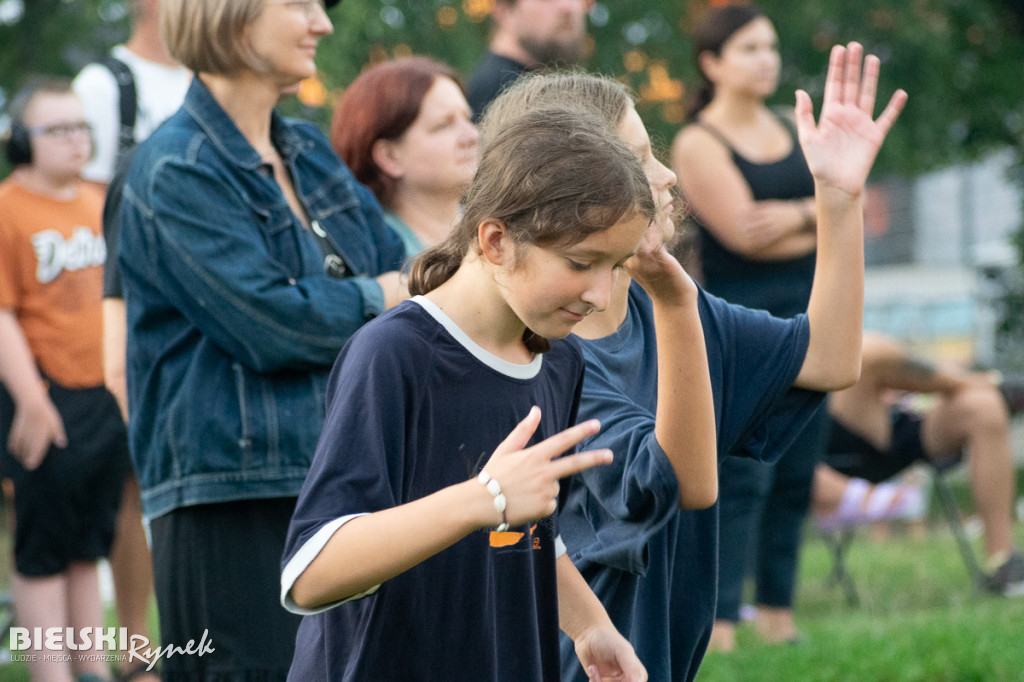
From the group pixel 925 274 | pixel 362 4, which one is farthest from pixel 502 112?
pixel 925 274

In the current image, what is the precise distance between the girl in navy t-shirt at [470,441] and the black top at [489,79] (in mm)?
2226

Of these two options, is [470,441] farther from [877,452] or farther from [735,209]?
[877,452]

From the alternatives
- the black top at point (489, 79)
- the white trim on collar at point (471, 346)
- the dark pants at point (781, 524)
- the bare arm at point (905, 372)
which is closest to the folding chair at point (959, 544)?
the bare arm at point (905, 372)

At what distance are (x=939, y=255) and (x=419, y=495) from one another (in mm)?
17165

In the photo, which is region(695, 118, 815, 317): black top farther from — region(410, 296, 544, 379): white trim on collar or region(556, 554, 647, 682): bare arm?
region(410, 296, 544, 379): white trim on collar

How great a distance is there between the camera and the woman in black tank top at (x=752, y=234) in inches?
172

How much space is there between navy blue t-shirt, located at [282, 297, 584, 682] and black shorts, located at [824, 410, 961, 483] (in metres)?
4.81

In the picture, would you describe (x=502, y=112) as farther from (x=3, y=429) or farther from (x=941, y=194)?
(x=941, y=194)

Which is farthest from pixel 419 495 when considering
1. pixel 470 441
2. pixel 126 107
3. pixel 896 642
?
pixel 896 642

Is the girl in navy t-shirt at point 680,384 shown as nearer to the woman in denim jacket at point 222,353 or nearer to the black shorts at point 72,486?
the woman in denim jacket at point 222,353

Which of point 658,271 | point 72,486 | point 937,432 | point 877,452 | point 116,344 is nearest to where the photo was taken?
point 658,271

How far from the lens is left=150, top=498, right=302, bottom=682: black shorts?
8.13 feet

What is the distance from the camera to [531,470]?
5.28ft

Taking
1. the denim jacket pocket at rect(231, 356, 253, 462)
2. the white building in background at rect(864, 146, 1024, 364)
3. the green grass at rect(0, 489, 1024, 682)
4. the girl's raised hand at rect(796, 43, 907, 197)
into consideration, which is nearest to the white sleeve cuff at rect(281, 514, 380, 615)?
the denim jacket pocket at rect(231, 356, 253, 462)
